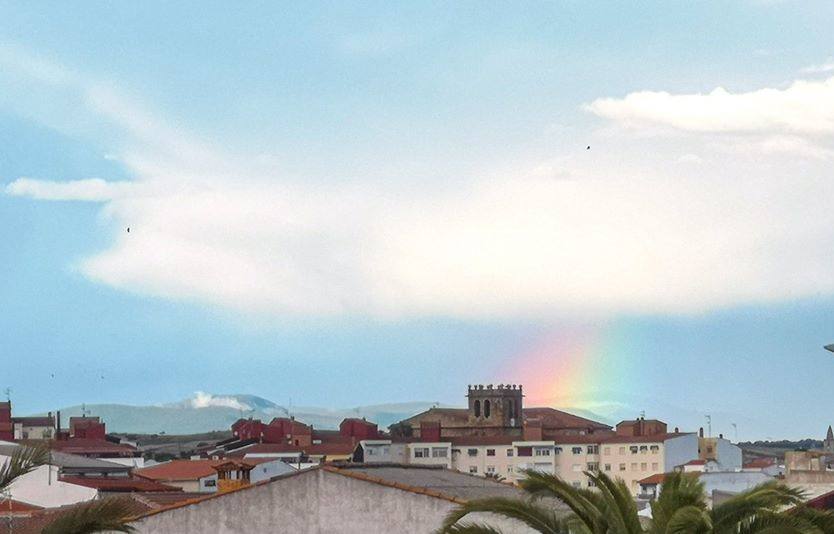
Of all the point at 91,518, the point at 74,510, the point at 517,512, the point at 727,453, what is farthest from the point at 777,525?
the point at 727,453

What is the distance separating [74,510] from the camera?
21.4 metres

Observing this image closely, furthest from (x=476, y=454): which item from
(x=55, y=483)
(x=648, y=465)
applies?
(x=55, y=483)

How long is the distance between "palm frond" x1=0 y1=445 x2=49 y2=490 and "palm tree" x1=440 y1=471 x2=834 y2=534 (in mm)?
5375

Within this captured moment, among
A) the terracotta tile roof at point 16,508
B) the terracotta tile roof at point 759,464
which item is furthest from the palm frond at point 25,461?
the terracotta tile roof at point 759,464

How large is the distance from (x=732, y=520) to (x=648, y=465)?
13790 centimetres

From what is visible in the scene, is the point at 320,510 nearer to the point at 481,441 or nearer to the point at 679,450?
the point at 679,450

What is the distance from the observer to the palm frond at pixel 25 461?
818 inches

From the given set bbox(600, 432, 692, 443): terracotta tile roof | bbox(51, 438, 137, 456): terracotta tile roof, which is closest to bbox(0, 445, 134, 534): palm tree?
bbox(51, 438, 137, 456): terracotta tile roof

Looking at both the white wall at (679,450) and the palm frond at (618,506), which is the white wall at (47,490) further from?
the white wall at (679,450)

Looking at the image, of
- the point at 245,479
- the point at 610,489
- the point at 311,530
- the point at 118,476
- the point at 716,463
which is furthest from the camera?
the point at 716,463

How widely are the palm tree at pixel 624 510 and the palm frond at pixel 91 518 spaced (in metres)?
4.42

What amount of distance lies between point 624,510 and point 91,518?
6806 millimetres

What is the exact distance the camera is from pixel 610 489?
23672mm

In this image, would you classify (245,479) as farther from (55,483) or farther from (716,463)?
(716,463)
